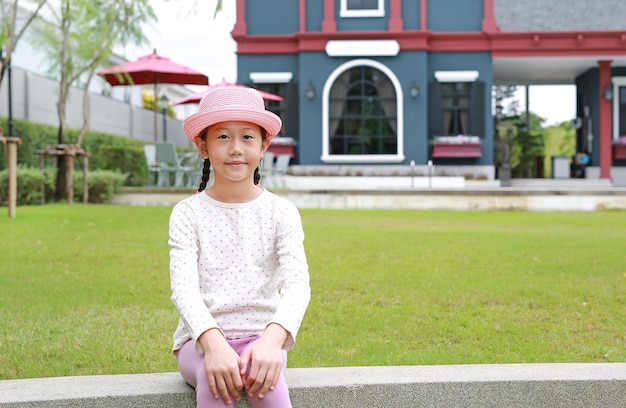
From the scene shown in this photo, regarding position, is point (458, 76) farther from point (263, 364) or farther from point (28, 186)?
point (263, 364)

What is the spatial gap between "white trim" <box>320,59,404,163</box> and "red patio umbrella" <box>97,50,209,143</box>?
11.6 feet

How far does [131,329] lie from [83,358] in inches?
21.2

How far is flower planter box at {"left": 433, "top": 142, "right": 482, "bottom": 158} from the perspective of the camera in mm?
19125

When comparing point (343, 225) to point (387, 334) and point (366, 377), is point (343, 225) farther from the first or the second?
point (366, 377)

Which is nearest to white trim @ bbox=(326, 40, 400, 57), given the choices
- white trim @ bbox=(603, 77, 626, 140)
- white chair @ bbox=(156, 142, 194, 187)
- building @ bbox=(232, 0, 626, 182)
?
building @ bbox=(232, 0, 626, 182)

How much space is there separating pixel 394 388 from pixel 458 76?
17.6 metres

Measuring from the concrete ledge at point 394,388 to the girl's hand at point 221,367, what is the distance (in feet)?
1.05

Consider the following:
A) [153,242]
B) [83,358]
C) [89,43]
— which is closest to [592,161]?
[89,43]

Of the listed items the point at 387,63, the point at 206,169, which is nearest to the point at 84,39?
the point at 387,63

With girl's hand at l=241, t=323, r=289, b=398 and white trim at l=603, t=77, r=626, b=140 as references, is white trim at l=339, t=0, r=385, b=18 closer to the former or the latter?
white trim at l=603, t=77, r=626, b=140

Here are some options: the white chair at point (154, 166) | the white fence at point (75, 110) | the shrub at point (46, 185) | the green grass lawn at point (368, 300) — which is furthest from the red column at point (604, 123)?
the white fence at point (75, 110)

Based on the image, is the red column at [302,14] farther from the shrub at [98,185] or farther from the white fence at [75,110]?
the shrub at [98,185]

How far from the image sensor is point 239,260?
7.97ft

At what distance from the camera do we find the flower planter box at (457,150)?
1912 cm
